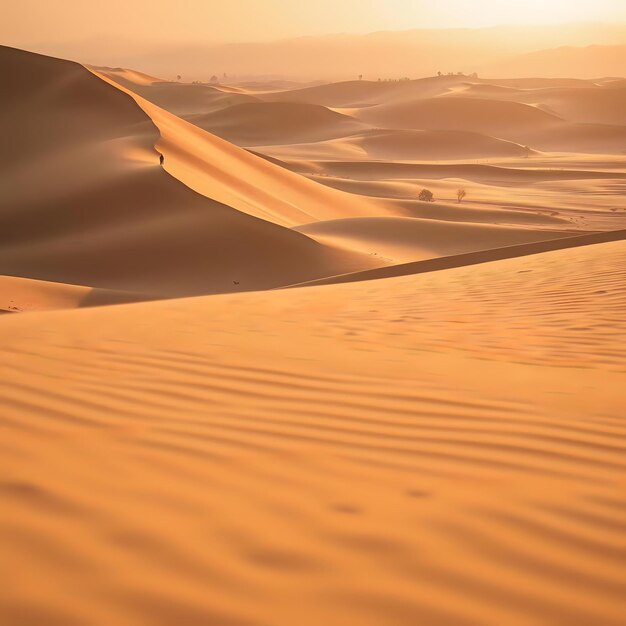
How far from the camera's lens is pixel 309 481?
2.63 m

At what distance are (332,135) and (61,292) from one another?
5184 cm

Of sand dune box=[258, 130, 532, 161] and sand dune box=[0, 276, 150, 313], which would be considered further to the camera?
sand dune box=[258, 130, 532, 161]

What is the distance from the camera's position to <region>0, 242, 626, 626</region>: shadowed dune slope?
75.1 inches

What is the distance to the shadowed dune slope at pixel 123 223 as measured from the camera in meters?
15.8

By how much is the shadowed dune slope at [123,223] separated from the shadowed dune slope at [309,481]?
10.3 meters

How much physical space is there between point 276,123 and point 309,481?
6152 centimetres

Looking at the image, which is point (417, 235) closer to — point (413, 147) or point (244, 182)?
point (244, 182)

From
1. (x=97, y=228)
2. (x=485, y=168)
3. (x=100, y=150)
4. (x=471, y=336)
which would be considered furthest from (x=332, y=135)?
(x=471, y=336)

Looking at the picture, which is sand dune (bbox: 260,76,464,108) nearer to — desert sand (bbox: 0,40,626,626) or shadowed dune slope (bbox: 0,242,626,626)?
desert sand (bbox: 0,40,626,626)

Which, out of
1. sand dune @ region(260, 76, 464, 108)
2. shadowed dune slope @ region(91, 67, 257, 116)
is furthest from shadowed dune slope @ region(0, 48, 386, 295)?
sand dune @ region(260, 76, 464, 108)

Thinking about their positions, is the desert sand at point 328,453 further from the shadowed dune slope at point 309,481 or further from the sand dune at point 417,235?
the sand dune at point 417,235

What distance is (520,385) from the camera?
3979 mm

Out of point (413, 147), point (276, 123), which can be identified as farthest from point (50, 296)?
point (276, 123)

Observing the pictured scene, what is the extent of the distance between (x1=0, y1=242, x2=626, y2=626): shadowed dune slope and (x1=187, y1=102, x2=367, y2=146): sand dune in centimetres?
5463
